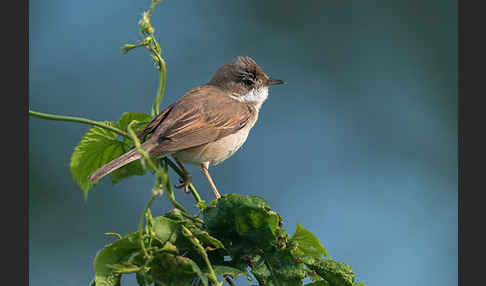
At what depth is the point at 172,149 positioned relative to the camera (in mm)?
3039

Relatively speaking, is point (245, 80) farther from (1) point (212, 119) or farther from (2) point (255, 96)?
(1) point (212, 119)

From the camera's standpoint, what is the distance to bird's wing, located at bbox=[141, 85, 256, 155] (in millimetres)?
3232

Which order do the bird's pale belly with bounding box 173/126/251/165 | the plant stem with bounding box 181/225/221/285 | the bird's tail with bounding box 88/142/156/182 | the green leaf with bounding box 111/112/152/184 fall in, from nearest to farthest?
the plant stem with bounding box 181/225/221/285, the bird's tail with bounding box 88/142/156/182, the green leaf with bounding box 111/112/152/184, the bird's pale belly with bounding box 173/126/251/165

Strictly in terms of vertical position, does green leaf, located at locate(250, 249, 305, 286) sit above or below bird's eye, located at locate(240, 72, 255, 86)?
below

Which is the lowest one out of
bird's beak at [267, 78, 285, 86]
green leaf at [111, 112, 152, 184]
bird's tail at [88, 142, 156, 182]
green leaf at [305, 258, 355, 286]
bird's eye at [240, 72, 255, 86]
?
green leaf at [305, 258, 355, 286]

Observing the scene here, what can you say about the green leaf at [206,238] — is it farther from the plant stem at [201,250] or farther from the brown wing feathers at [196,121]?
the brown wing feathers at [196,121]

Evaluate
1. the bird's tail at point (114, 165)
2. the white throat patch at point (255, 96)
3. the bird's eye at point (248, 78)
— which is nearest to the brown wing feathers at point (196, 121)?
the white throat patch at point (255, 96)

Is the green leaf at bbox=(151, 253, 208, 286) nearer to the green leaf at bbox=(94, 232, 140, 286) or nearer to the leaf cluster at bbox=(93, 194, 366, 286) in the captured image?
the leaf cluster at bbox=(93, 194, 366, 286)

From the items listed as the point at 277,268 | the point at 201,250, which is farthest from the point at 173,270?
the point at 277,268

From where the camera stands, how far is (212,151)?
380 cm

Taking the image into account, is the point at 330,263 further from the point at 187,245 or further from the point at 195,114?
the point at 195,114

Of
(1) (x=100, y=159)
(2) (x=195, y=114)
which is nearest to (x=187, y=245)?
(1) (x=100, y=159)

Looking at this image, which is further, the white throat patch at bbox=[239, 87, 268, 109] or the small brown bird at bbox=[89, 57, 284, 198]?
the white throat patch at bbox=[239, 87, 268, 109]

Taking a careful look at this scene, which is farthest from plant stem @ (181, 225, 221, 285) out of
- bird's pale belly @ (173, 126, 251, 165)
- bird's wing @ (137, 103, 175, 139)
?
bird's pale belly @ (173, 126, 251, 165)
